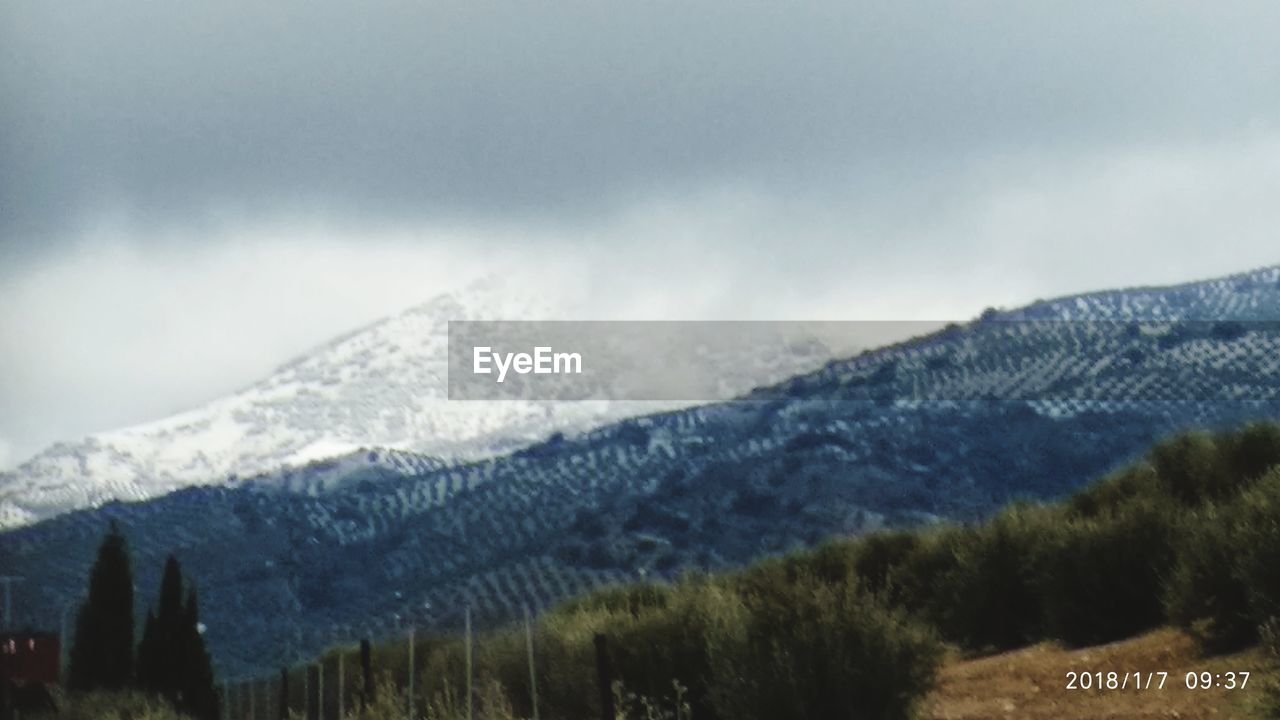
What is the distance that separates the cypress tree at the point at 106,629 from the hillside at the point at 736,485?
3290cm

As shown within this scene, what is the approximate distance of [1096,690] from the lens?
18.5 m

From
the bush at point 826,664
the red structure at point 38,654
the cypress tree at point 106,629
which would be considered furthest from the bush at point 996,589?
the red structure at point 38,654

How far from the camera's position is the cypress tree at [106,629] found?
5441 cm

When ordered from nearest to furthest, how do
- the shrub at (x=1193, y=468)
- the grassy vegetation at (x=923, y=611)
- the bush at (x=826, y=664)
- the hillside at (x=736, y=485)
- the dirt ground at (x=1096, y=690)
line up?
the dirt ground at (x=1096, y=690) < the bush at (x=826, y=664) < the grassy vegetation at (x=923, y=611) < the shrub at (x=1193, y=468) < the hillside at (x=736, y=485)

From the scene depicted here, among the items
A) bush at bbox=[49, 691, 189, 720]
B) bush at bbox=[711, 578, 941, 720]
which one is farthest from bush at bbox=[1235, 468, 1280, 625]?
bush at bbox=[49, 691, 189, 720]

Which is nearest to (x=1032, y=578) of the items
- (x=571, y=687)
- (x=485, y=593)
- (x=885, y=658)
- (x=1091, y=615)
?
(x=1091, y=615)

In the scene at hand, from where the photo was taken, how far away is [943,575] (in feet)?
93.9

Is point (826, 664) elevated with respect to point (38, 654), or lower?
elevated

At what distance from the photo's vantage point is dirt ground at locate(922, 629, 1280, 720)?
16.2 m

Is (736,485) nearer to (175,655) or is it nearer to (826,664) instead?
(175,655)
